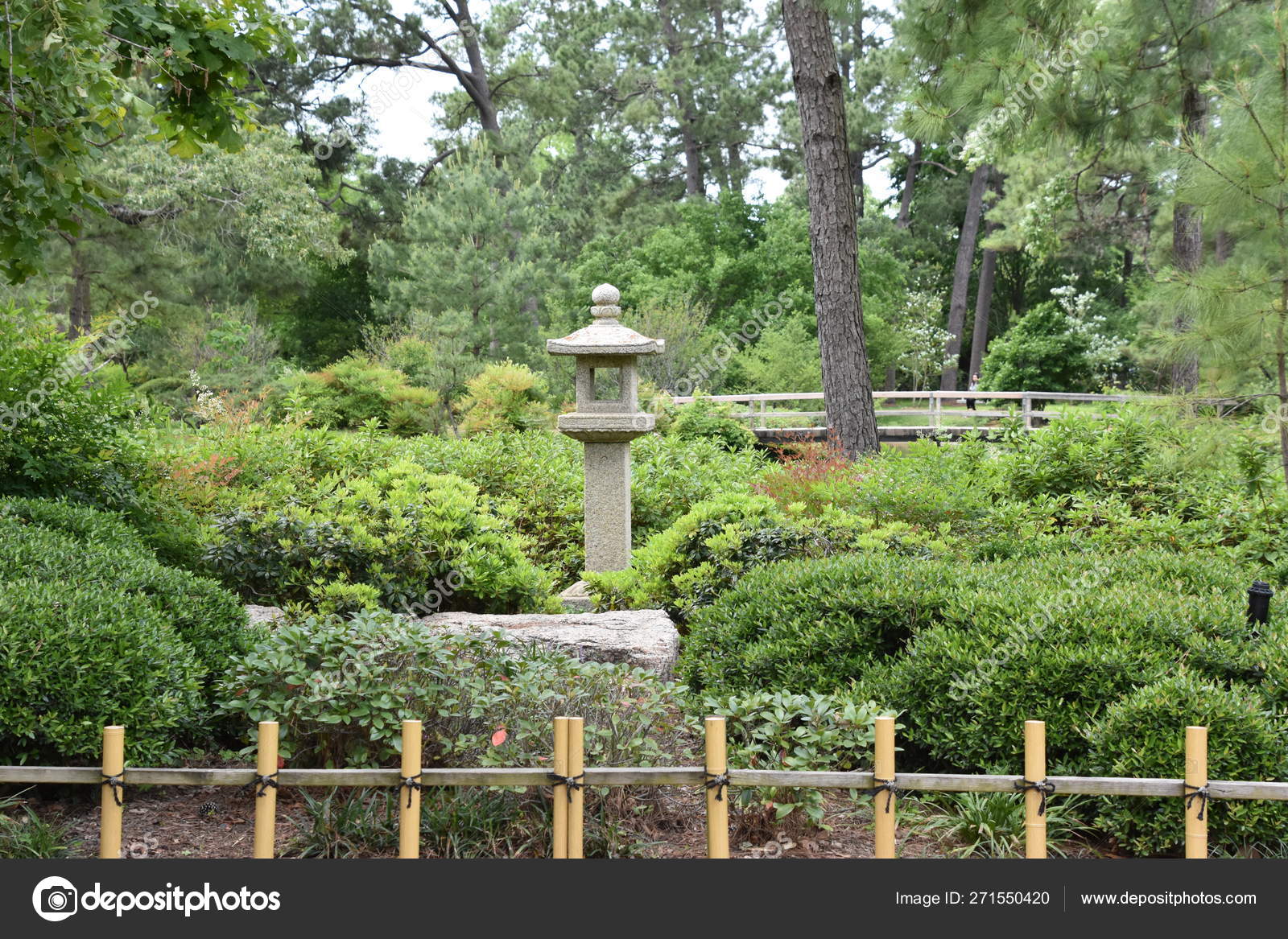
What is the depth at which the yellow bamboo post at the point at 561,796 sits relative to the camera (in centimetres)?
315

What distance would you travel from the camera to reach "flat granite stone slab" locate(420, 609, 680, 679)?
16.4ft

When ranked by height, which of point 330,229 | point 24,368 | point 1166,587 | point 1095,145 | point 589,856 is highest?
point 330,229

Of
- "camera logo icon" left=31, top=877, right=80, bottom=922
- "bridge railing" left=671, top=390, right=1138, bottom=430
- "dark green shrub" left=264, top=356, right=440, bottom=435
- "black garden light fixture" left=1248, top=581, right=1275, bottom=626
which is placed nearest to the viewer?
"camera logo icon" left=31, top=877, right=80, bottom=922

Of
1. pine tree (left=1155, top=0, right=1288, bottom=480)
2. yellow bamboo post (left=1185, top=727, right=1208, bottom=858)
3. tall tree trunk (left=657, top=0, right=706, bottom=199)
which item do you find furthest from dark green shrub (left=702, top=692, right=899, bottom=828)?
tall tree trunk (left=657, top=0, right=706, bottom=199)

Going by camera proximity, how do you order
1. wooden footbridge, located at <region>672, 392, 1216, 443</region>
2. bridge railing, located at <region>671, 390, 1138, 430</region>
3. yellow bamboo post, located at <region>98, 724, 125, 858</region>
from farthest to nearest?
1. bridge railing, located at <region>671, 390, 1138, 430</region>
2. wooden footbridge, located at <region>672, 392, 1216, 443</region>
3. yellow bamboo post, located at <region>98, 724, 125, 858</region>

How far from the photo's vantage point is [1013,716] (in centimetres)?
386

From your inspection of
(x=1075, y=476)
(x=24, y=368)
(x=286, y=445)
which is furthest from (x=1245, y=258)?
(x=286, y=445)

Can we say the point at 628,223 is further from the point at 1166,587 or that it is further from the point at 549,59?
the point at 1166,587

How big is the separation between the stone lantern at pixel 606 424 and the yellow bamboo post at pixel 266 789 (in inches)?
159

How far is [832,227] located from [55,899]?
8248 mm

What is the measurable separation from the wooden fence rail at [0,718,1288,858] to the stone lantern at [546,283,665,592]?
13.1 feet

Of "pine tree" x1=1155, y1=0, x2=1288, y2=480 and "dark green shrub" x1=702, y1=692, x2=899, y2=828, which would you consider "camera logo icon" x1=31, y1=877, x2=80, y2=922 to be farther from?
"pine tree" x1=1155, y1=0, x2=1288, y2=480

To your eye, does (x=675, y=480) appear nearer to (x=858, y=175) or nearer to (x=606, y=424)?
(x=606, y=424)

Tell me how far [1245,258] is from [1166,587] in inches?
101
